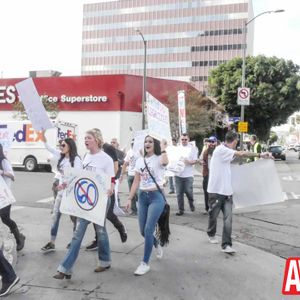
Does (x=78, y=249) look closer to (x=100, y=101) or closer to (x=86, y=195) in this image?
(x=86, y=195)

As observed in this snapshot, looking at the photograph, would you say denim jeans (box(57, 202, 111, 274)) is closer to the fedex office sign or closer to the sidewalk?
the sidewalk

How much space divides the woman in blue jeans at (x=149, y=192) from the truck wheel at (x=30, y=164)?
16.5m

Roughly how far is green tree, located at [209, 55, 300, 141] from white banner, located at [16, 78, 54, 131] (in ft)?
104

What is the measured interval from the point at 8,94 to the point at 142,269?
28.7 metres

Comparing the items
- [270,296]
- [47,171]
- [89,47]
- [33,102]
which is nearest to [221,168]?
[270,296]

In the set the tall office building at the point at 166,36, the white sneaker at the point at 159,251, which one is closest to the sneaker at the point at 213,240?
the white sneaker at the point at 159,251

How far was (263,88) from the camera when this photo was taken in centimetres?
3584

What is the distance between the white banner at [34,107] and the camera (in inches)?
248

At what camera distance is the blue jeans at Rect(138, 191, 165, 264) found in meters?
5.20

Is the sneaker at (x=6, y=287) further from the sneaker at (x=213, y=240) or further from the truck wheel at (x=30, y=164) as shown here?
the truck wheel at (x=30, y=164)

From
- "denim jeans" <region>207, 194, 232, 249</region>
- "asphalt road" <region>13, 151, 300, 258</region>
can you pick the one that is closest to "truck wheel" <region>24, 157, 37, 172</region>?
"asphalt road" <region>13, 151, 300, 258</region>

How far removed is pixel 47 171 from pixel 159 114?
16.1 metres

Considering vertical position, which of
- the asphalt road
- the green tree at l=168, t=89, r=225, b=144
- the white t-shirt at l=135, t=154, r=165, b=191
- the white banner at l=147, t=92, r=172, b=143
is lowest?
the asphalt road

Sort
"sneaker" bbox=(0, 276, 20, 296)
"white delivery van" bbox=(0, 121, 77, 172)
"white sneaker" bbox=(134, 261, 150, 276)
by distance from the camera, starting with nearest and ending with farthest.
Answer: "sneaker" bbox=(0, 276, 20, 296)
"white sneaker" bbox=(134, 261, 150, 276)
"white delivery van" bbox=(0, 121, 77, 172)
